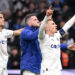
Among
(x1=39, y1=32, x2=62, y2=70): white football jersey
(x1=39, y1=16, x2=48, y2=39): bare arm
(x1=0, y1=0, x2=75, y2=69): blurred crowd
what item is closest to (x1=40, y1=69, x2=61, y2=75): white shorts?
(x1=39, y1=32, x2=62, y2=70): white football jersey

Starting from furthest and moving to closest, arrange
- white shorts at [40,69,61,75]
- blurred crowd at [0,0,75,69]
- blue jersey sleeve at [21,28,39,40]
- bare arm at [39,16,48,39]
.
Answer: blurred crowd at [0,0,75,69] < white shorts at [40,69,61,75] < blue jersey sleeve at [21,28,39,40] < bare arm at [39,16,48,39]

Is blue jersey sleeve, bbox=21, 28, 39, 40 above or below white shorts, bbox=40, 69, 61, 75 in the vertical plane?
above

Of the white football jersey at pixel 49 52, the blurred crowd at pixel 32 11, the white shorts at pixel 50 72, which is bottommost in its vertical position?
the white shorts at pixel 50 72

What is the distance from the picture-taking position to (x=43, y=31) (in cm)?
782

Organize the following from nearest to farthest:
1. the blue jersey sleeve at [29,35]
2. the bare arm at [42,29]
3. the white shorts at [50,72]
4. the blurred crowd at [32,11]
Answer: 1. the bare arm at [42,29]
2. the blue jersey sleeve at [29,35]
3. the white shorts at [50,72]
4. the blurred crowd at [32,11]

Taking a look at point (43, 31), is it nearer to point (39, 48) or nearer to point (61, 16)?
point (39, 48)

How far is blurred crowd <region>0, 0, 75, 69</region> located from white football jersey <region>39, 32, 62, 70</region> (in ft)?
13.6

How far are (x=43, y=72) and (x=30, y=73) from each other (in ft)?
0.79

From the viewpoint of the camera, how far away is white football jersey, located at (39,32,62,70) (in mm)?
8305

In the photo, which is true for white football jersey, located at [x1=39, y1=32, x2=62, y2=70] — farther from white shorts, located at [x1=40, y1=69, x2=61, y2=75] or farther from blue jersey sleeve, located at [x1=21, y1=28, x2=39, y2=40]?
blue jersey sleeve, located at [x1=21, y1=28, x2=39, y2=40]

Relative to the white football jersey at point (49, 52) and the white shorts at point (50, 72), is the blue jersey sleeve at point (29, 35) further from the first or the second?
the white shorts at point (50, 72)

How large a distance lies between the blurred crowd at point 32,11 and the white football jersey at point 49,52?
416 cm

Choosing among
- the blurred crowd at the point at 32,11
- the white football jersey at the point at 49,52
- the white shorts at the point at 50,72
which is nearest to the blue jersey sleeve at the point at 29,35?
the white football jersey at the point at 49,52

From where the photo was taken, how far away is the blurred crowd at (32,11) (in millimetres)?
12875
